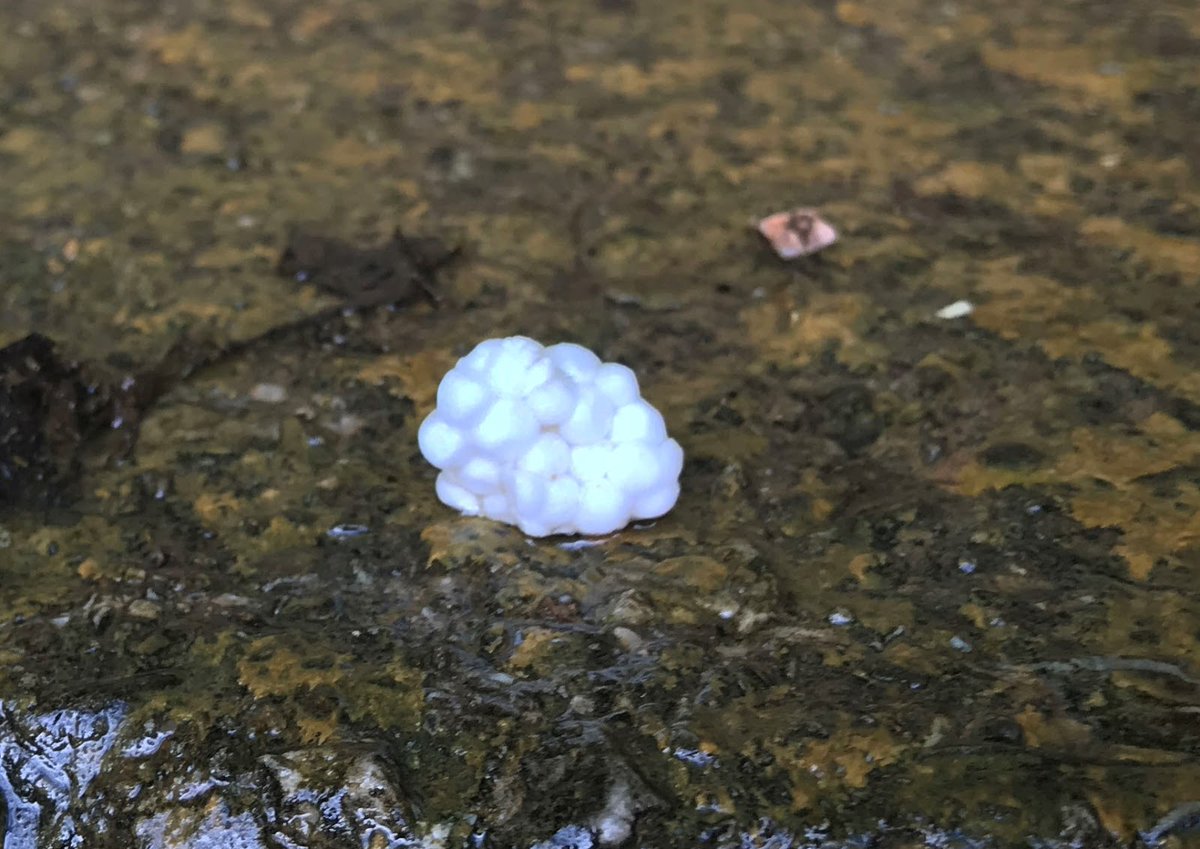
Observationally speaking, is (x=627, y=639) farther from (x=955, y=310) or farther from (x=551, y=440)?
(x=955, y=310)

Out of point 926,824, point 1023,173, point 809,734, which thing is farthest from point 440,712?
point 1023,173

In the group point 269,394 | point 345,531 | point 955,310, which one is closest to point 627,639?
point 345,531

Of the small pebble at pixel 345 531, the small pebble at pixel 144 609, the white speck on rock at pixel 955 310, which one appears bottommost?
the small pebble at pixel 144 609

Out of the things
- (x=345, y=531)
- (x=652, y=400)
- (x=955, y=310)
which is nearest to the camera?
(x=345, y=531)

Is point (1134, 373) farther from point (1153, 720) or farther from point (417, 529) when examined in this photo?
point (417, 529)

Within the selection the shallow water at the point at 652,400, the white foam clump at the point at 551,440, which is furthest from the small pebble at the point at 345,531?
the white foam clump at the point at 551,440

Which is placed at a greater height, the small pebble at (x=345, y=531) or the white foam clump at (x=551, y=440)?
the white foam clump at (x=551, y=440)

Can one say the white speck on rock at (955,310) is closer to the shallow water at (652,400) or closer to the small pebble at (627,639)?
the shallow water at (652,400)
